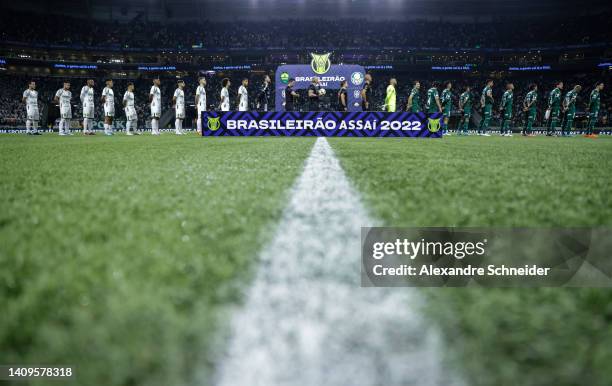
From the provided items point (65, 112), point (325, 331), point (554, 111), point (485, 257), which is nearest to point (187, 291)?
point (325, 331)

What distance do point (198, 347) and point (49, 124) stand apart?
1174 inches

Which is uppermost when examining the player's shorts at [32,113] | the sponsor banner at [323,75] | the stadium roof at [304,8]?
the stadium roof at [304,8]

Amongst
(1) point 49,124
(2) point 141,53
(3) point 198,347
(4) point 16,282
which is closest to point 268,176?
(4) point 16,282

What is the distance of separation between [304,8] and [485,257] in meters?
42.6

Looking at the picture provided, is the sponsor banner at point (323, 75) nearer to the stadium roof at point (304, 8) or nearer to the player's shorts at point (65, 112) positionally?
the player's shorts at point (65, 112)

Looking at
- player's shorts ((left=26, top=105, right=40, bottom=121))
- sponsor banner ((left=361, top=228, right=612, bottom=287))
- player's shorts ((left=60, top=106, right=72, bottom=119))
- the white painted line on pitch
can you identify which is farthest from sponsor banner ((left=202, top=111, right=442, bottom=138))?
the white painted line on pitch

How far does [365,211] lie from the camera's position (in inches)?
59.4

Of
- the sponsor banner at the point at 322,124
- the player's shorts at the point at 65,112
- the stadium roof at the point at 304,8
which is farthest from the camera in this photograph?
the stadium roof at the point at 304,8

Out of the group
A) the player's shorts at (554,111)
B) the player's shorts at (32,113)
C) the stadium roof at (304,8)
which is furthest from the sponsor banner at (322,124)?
the stadium roof at (304,8)

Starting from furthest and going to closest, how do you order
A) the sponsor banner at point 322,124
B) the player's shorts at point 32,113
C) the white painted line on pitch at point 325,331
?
1. the player's shorts at point 32,113
2. the sponsor banner at point 322,124
3. the white painted line on pitch at point 325,331

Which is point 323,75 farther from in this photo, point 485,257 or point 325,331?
point 325,331

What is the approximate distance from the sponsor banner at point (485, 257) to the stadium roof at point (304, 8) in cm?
4119

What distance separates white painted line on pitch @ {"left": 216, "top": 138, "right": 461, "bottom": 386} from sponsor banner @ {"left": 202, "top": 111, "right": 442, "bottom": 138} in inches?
401

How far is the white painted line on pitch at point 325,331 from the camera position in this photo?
1.79 feet
